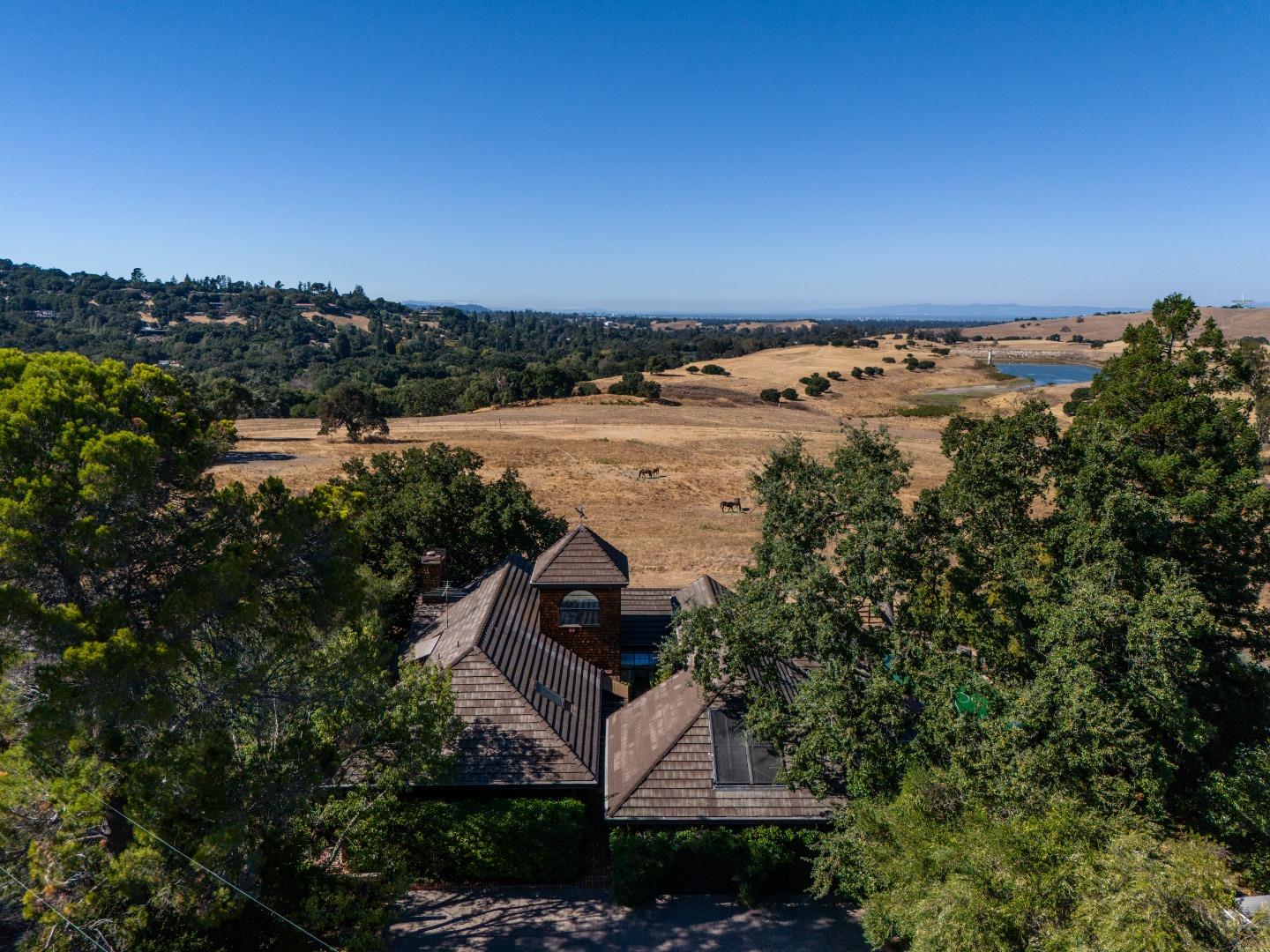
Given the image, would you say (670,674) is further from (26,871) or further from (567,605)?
(26,871)

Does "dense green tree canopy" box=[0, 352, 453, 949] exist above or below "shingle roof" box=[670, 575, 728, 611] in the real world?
above

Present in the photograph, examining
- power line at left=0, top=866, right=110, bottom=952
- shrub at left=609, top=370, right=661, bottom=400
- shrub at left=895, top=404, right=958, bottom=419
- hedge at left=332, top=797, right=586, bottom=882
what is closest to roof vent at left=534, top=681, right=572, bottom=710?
hedge at left=332, top=797, right=586, bottom=882

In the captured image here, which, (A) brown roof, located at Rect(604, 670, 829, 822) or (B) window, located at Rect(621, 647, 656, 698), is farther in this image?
(B) window, located at Rect(621, 647, 656, 698)

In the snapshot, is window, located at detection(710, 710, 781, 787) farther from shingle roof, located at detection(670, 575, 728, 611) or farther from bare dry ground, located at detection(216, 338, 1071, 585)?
bare dry ground, located at detection(216, 338, 1071, 585)

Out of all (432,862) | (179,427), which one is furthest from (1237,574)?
(179,427)

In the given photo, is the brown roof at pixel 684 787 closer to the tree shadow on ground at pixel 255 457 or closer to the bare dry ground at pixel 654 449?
the bare dry ground at pixel 654 449

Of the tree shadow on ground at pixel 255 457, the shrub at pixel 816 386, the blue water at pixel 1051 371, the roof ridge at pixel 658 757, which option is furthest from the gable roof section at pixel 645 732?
the blue water at pixel 1051 371

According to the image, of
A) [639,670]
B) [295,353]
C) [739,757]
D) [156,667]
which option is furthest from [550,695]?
[295,353]

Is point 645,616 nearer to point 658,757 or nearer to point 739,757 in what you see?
point 658,757

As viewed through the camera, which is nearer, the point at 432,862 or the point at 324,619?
the point at 324,619
